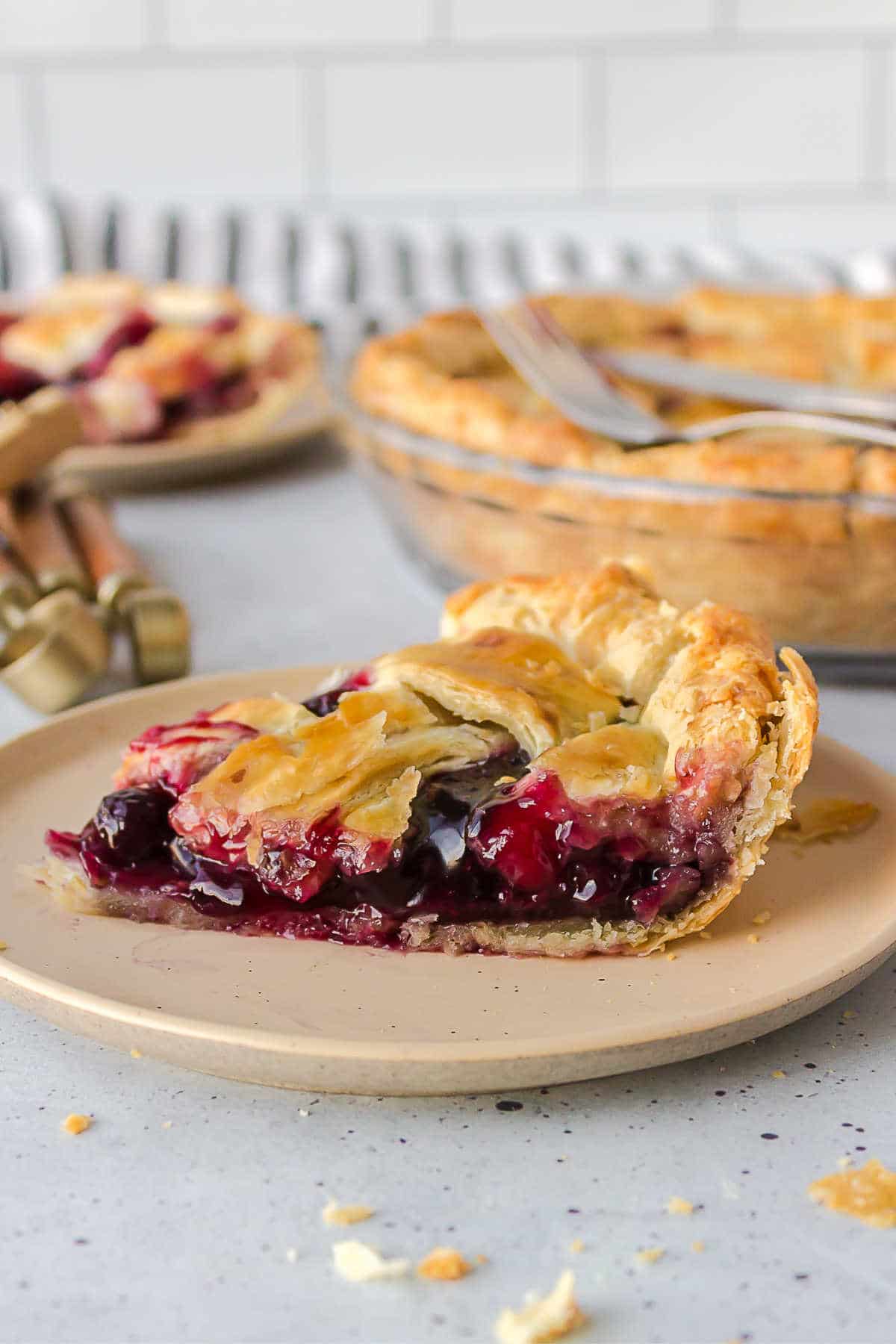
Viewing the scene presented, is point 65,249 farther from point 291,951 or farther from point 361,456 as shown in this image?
point 291,951

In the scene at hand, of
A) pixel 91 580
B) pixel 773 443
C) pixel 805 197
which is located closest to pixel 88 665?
pixel 91 580

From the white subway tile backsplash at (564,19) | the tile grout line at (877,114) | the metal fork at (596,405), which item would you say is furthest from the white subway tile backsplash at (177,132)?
the metal fork at (596,405)

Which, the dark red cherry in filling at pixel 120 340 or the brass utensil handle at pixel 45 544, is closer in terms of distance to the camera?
the brass utensil handle at pixel 45 544

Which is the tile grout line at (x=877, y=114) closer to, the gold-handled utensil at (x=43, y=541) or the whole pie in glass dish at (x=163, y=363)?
the whole pie in glass dish at (x=163, y=363)

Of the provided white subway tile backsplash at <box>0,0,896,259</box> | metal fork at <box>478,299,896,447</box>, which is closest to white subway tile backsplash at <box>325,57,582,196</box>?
white subway tile backsplash at <box>0,0,896,259</box>

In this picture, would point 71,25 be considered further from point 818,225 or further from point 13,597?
point 13,597

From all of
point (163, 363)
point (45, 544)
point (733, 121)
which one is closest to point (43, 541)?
point (45, 544)
